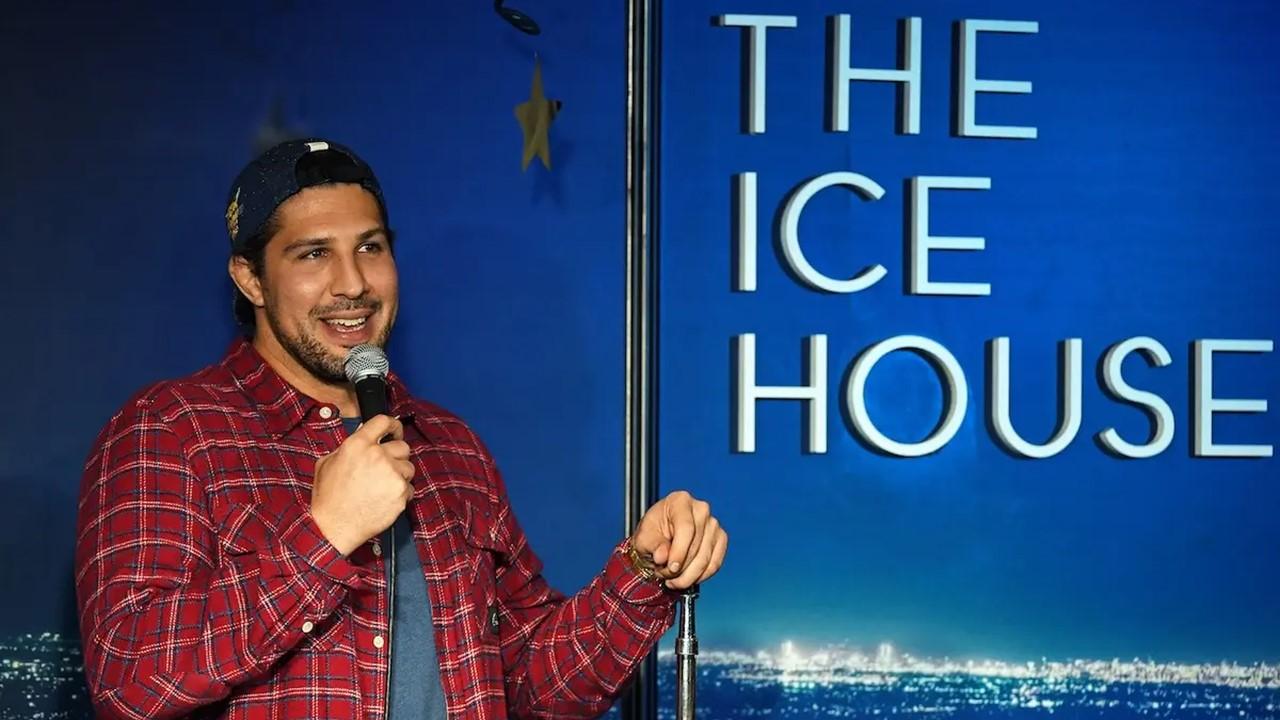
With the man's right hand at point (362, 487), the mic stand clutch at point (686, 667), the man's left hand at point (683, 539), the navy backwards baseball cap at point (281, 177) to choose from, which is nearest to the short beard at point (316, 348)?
the navy backwards baseball cap at point (281, 177)

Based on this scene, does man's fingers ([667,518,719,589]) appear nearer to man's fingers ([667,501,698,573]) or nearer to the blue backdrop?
man's fingers ([667,501,698,573])

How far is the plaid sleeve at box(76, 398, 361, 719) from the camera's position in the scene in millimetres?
1845

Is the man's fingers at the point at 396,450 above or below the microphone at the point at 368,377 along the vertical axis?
below

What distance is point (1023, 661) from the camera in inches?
119

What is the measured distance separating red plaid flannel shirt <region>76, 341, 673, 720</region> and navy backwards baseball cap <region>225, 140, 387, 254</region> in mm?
190

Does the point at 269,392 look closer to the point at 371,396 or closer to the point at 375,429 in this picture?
the point at 371,396

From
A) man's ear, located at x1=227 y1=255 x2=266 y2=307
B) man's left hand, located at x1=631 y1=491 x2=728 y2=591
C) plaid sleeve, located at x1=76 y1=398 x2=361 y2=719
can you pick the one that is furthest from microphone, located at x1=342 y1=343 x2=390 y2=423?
man's left hand, located at x1=631 y1=491 x2=728 y2=591

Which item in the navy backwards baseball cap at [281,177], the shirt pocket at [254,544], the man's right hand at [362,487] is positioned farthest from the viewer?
the navy backwards baseball cap at [281,177]

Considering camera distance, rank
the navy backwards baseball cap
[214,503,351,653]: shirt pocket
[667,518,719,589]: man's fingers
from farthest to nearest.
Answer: the navy backwards baseball cap
[667,518,719,589]: man's fingers
[214,503,351,653]: shirt pocket

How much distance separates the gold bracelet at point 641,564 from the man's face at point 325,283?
475mm

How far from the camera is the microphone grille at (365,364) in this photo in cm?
196

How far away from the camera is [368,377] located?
6.39 ft

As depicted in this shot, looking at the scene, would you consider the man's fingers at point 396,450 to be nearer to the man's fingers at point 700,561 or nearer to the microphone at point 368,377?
the microphone at point 368,377

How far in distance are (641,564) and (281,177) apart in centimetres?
78
